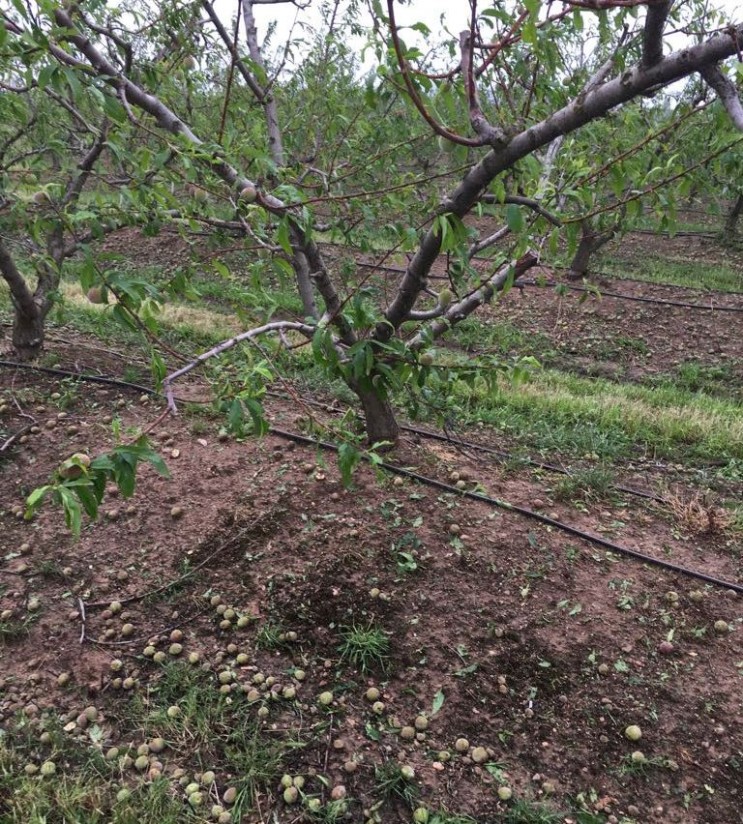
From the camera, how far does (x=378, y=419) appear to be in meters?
3.63

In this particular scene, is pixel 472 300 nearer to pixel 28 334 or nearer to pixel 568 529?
pixel 568 529

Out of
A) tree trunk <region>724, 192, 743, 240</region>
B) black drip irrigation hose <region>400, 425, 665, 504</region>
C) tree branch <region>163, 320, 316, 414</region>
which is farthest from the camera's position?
tree trunk <region>724, 192, 743, 240</region>

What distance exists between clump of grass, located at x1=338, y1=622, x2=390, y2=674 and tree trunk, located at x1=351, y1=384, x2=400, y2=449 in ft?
4.18

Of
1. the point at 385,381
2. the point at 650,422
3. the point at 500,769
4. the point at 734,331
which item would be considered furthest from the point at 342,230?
the point at 734,331

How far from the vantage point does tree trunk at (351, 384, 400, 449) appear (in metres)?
3.58

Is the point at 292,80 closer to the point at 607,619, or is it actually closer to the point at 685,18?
the point at 685,18

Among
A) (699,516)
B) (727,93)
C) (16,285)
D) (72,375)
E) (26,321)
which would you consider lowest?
(699,516)

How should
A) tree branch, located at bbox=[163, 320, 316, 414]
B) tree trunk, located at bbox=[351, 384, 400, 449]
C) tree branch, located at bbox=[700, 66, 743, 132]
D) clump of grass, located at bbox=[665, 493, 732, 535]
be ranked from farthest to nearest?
tree trunk, located at bbox=[351, 384, 400, 449], clump of grass, located at bbox=[665, 493, 732, 535], tree branch, located at bbox=[163, 320, 316, 414], tree branch, located at bbox=[700, 66, 743, 132]

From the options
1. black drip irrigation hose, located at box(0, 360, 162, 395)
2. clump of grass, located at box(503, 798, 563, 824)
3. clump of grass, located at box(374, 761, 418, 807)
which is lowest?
clump of grass, located at box(503, 798, 563, 824)

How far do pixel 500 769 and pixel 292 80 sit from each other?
493 centimetres

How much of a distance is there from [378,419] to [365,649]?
1.47 m

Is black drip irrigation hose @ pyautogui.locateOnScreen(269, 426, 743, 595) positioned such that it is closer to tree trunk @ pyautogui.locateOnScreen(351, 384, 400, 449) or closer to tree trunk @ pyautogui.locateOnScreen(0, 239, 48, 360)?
tree trunk @ pyautogui.locateOnScreen(351, 384, 400, 449)

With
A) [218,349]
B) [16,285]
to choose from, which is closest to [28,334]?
[16,285]

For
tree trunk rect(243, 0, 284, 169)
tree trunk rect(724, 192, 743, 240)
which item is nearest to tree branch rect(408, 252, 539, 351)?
tree trunk rect(243, 0, 284, 169)
